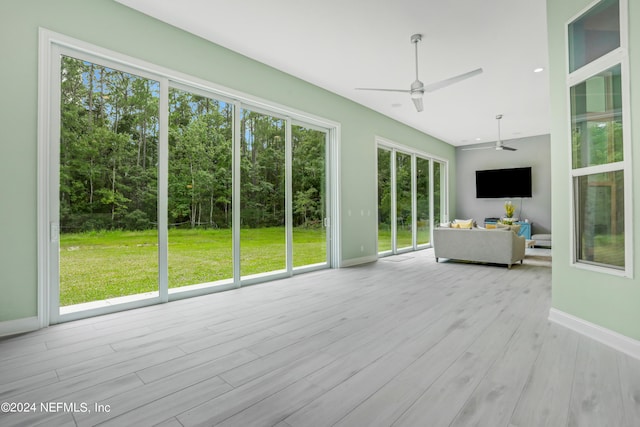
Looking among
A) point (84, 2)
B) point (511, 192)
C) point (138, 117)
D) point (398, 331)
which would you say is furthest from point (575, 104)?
point (511, 192)

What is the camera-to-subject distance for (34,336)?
8.65ft

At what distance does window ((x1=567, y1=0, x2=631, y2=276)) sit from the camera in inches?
93.4

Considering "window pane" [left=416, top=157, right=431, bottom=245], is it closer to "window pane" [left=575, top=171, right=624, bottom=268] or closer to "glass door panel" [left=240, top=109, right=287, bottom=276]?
"glass door panel" [left=240, top=109, right=287, bottom=276]

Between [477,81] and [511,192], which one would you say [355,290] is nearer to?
[477,81]

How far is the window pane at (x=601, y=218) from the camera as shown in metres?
2.43

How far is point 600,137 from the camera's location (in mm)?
2584

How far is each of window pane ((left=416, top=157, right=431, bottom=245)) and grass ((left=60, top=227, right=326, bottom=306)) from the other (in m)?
5.26

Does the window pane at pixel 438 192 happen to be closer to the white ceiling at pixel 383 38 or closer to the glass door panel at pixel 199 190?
the white ceiling at pixel 383 38

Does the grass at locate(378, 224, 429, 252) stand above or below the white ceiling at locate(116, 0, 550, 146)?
below

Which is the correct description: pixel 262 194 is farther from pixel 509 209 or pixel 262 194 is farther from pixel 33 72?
pixel 509 209

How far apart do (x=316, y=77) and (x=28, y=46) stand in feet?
11.5

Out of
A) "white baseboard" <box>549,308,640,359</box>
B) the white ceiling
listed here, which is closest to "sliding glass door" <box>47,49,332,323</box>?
the white ceiling

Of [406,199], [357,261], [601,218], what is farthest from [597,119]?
[406,199]

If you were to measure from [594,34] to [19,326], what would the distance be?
5413 millimetres
